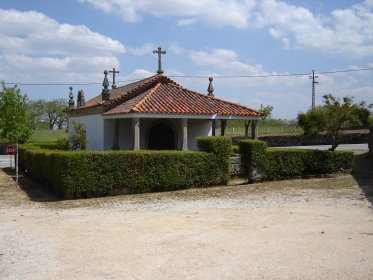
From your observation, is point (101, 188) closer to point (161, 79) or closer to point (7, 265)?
point (7, 265)

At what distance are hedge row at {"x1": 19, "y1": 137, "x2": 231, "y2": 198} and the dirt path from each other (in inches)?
28.4

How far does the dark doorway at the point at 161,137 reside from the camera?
71.1ft

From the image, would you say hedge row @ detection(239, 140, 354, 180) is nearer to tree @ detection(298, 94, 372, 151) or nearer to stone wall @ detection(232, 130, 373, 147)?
tree @ detection(298, 94, 372, 151)

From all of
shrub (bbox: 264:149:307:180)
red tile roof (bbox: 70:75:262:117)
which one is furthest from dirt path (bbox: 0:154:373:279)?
red tile roof (bbox: 70:75:262:117)

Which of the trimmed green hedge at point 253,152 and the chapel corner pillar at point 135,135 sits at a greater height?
the chapel corner pillar at point 135,135

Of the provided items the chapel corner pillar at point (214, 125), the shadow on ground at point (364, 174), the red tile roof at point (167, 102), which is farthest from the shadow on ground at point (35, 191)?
the shadow on ground at point (364, 174)

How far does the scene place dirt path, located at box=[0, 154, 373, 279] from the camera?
5902mm

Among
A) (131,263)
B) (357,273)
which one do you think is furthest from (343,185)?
(131,263)

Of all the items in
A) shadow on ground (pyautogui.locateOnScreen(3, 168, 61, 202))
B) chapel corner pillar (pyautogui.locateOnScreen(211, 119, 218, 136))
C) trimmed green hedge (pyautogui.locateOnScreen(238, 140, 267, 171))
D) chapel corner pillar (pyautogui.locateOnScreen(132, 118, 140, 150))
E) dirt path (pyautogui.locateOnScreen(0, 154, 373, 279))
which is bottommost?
shadow on ground (pyautogui.locateOnScreen(3, 168, 61, 202))

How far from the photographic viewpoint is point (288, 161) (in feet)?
55.9

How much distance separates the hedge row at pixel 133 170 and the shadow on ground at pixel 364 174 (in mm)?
4927

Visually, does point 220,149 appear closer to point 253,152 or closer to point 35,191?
point 253,152

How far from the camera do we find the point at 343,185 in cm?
1481

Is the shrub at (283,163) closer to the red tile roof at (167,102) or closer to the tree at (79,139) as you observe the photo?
the red tile roof at (167,102)
